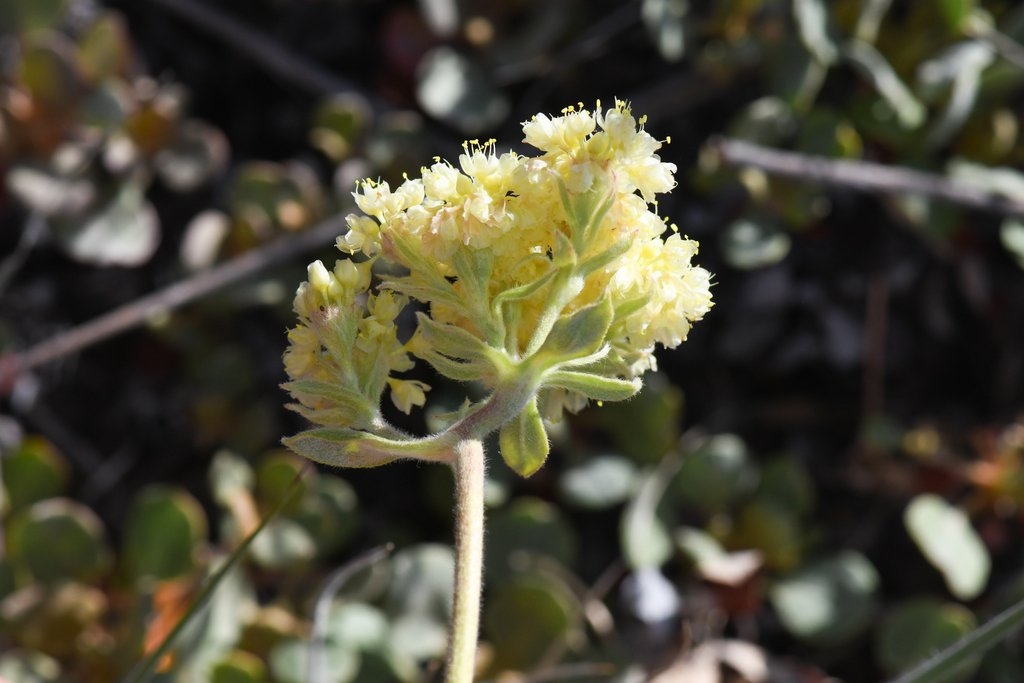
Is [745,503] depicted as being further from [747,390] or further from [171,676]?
[171,676]

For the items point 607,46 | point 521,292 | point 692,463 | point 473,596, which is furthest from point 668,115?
point 473,596

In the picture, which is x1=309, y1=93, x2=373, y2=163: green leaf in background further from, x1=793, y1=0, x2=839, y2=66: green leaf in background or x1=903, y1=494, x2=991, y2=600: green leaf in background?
x1=903, y1=494, x2=991, y2=600: green leaf in background

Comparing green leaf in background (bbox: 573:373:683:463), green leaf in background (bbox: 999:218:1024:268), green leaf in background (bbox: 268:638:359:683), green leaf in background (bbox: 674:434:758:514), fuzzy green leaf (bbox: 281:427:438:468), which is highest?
green leaf in background (bbox: 999:218:1024:268)

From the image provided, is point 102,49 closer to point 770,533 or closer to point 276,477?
point 276,477

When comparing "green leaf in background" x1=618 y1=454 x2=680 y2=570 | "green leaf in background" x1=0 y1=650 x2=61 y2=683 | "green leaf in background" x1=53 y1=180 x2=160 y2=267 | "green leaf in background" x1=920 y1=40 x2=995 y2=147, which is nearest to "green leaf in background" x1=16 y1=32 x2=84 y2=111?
"green leaf in background" x1=53 y1=180 x2=160 y2=267

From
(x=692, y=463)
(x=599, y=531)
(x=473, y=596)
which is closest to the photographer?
(x=473, y=596)

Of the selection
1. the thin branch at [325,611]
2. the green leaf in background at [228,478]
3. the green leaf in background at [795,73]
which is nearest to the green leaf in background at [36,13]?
the green leaf in background at [228,478]

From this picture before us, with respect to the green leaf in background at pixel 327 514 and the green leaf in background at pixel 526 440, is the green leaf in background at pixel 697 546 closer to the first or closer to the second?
the green leaf in background at pixel 327 514

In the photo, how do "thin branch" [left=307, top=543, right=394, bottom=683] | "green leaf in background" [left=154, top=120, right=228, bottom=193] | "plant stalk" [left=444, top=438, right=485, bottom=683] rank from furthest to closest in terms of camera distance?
"green leaf in background" [left=154, top=120, right=228, bottom=193], "thin branch" [left=307, top=543, right=394, bottom=683], "plant stalk" [left=444, top=438, right=485, bottom=683]
